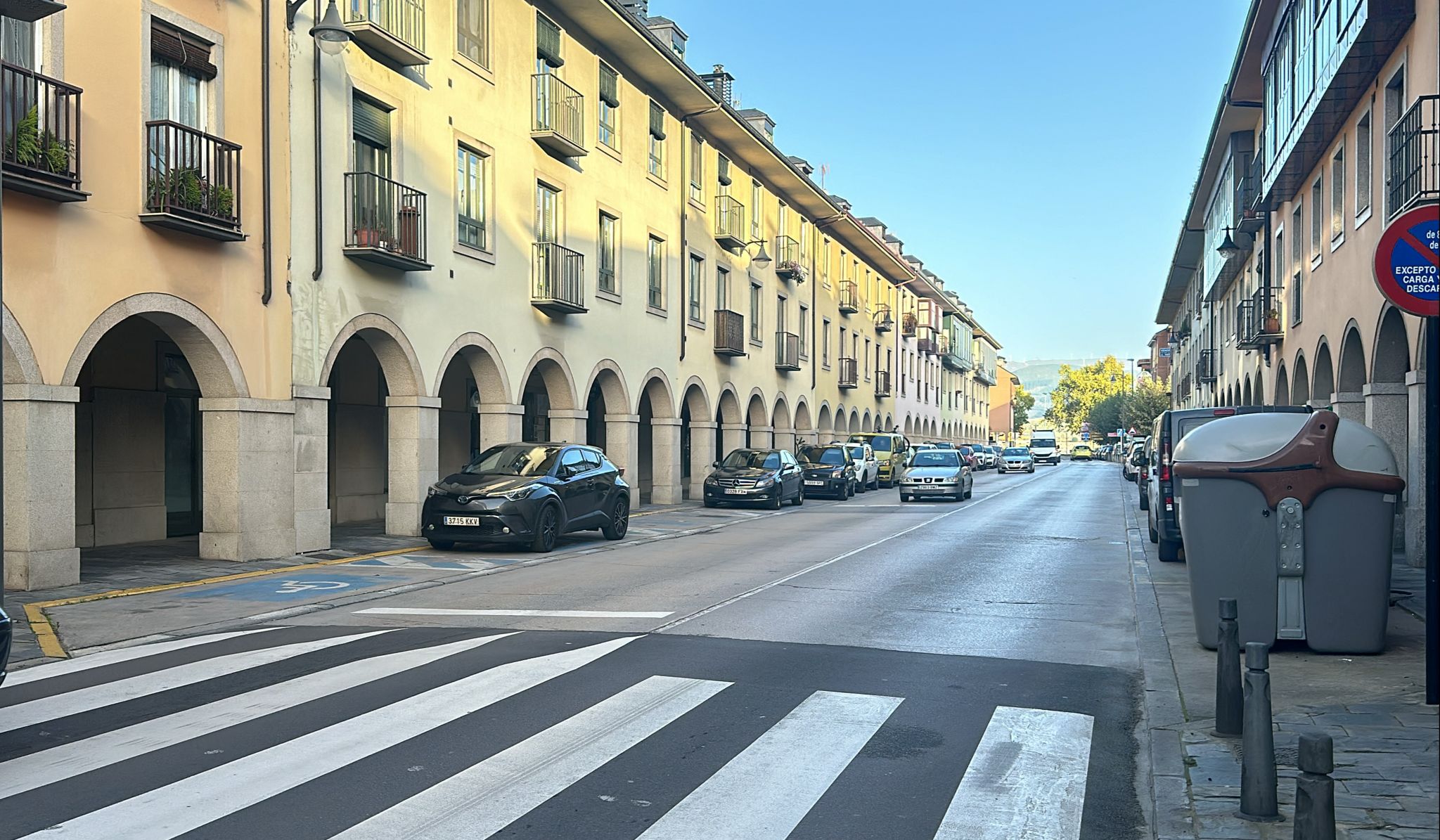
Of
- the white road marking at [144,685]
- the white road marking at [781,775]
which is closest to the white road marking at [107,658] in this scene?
the white road marking at [144,685]

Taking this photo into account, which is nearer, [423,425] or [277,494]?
[277,494]

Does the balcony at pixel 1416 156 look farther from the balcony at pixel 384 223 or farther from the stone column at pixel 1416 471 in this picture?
the balcony at pixel 384 223

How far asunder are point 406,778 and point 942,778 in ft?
8.21

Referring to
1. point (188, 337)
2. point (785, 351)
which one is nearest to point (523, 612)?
point (188, 337)

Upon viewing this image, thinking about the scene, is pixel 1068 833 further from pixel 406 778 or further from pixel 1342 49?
pixel 1342 49

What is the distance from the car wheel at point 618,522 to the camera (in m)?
19.0

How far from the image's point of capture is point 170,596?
11773 mm

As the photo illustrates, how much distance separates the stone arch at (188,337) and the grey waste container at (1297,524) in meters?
10.9

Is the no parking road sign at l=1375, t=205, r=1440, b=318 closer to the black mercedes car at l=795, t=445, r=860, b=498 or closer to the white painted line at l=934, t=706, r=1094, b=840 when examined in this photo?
the white painted line at l=934, t=706, r=1094, b=840

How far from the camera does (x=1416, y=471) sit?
50.6 ft

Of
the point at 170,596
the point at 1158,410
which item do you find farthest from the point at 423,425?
the point at 1158,410

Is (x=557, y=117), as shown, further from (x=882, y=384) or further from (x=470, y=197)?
(x=882, y=384)

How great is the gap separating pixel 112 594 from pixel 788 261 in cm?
2965

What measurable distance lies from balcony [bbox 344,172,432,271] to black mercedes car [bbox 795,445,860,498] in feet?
54.5
